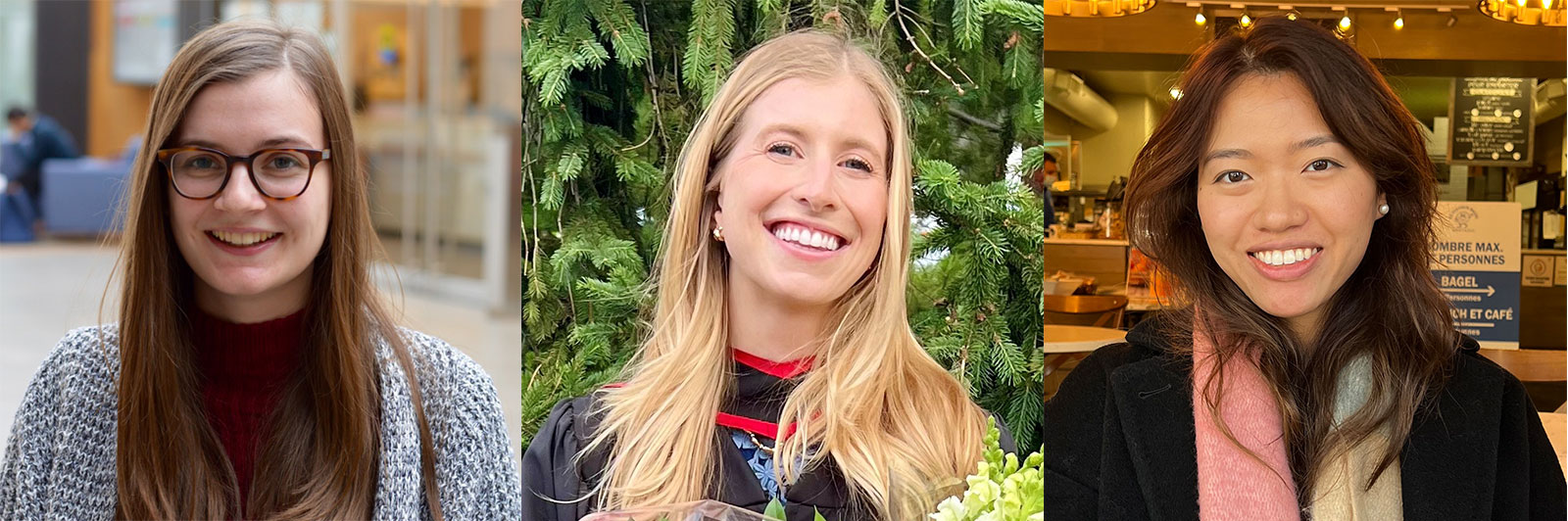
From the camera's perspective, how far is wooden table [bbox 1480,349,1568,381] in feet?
6.63

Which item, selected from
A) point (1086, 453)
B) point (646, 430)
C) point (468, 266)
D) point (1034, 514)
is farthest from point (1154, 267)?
point (468, 266)

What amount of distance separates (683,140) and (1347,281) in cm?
104

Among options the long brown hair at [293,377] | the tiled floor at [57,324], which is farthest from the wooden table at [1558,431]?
the tiled floor at [57,324]

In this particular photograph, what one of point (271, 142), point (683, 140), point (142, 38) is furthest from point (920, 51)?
point (142, 38)

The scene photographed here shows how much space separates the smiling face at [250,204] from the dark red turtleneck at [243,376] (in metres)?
0.07

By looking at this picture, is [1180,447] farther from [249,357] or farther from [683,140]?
[249,357]

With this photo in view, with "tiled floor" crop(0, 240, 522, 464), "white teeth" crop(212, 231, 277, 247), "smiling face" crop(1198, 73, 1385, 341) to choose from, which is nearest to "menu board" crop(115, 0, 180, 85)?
"tiled floor" crop(0, 240, 522, 464)

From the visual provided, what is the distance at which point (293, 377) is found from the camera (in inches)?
74.0

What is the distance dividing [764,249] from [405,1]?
24.5 ft

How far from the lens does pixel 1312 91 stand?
1.94 m

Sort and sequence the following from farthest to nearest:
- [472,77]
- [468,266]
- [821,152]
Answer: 1. [472,77]
2. [468,266]
3. [821,152]

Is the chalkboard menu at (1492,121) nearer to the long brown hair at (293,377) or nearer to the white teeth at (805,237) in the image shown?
the white teeth at (805,237)

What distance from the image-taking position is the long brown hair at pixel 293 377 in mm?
1776

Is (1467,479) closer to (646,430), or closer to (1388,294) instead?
(1388,294)
